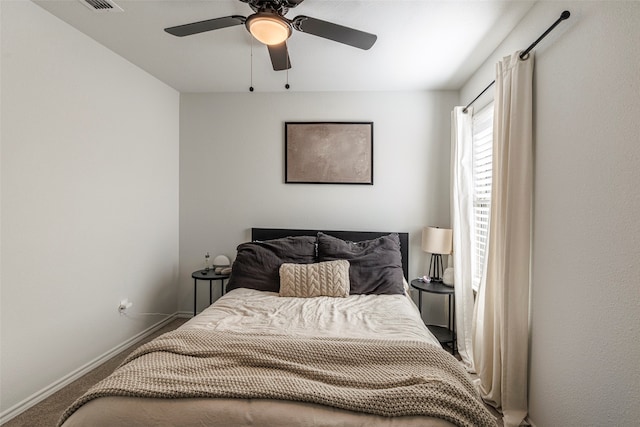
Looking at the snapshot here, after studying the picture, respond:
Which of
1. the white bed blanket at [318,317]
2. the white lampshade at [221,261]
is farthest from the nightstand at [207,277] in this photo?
the white bed blanket at [318,317]

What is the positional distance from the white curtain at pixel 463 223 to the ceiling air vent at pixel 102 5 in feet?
9.09

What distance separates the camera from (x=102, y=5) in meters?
1.97

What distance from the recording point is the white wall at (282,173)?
130 inches

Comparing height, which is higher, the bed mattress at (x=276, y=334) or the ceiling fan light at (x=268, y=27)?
the ceiling fan light at (x=268, y=27)

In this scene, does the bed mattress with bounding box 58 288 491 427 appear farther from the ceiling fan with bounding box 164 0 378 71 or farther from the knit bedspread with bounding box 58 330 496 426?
the ceiling fan with bounding box 164 0 378 71

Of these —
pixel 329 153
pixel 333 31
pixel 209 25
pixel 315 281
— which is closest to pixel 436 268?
pixel 315 281

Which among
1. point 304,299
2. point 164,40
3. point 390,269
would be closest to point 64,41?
point 164,40

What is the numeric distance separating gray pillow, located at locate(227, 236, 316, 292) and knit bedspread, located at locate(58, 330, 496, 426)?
1078 millimetres

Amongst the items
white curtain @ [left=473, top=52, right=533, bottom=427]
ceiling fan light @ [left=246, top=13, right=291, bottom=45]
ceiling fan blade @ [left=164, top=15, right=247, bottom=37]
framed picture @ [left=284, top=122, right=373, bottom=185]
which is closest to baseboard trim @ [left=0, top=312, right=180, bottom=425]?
framed picture @ [left=284, top=122, right=373, bottom=185]

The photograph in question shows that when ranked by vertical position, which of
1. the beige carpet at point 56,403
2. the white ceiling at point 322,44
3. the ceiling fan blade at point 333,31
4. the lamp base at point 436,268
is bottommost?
the beige carpet at point 56,403

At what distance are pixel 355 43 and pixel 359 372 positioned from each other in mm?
1813

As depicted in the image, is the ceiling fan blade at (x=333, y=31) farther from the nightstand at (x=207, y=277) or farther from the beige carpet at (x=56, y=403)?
the beige carpet at (x=56, y=403)

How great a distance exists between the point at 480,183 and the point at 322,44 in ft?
5.71

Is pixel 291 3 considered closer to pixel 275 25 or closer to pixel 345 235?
pixel 275 25
